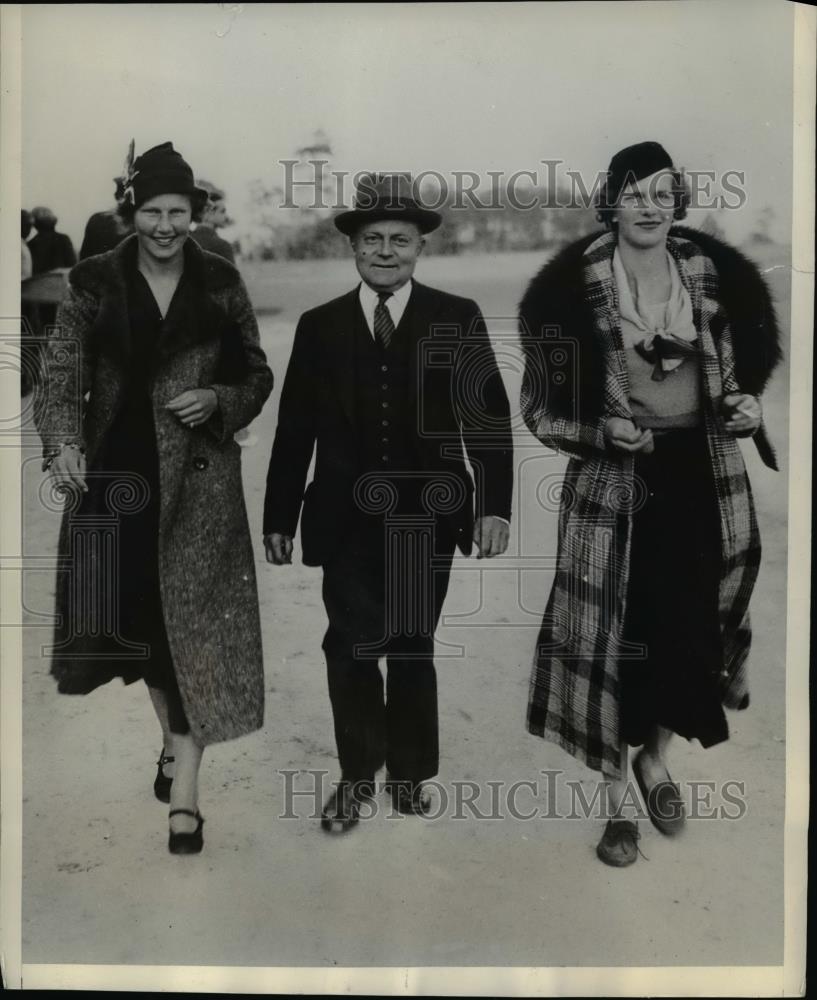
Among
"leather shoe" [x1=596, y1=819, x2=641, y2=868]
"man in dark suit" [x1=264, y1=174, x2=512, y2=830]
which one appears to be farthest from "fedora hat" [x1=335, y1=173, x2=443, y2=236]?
"leather shoe" [x1=596, y1=819, x2=641, y2=868]

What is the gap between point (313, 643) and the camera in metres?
3.18

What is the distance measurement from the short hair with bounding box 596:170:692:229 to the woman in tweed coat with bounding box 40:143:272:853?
998mm

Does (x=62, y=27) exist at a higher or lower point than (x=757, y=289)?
higher

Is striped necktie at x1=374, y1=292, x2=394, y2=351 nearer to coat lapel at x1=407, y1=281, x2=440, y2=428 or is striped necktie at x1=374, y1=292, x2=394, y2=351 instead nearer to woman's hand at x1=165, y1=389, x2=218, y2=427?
coat lapel at x1=407, y1=281, x2=440, y2=428

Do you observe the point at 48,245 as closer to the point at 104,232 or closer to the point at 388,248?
the point at 104,232

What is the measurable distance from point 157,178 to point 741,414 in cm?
172

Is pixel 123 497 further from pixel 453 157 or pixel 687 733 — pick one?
pixel 687 733

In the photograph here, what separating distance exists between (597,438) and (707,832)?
1.15 m

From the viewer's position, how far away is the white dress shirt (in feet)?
10.2

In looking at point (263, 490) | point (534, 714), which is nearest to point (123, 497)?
point (263, 490)

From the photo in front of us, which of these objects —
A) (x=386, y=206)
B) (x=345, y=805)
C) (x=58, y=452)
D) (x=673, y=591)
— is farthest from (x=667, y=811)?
(x=58, y=452)

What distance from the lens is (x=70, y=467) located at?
10.3 feet

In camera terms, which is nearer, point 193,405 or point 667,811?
A: point 193,405

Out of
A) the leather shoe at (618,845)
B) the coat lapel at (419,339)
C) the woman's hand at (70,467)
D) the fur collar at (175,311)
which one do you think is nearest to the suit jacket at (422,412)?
the coat lapel at (419,339)
